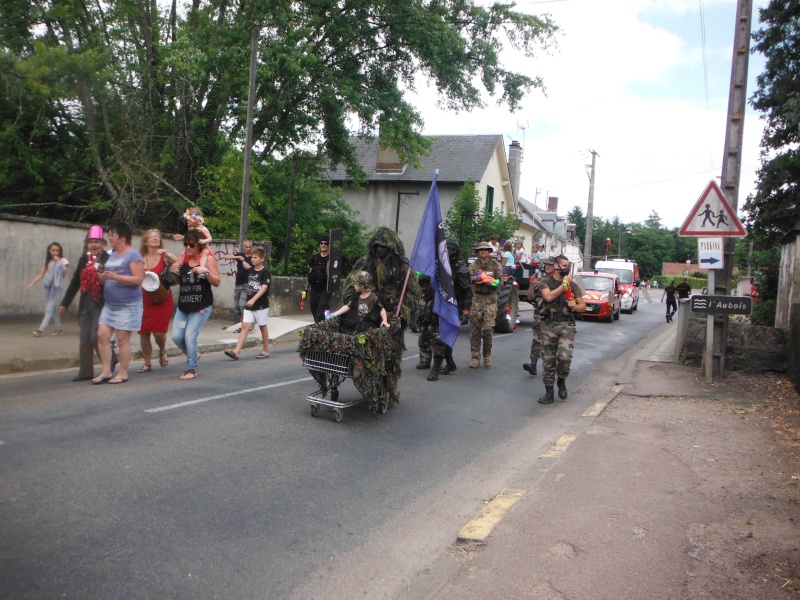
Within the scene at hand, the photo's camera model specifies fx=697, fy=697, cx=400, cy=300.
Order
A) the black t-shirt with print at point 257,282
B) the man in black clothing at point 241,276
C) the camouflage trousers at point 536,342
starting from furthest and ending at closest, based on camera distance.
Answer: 1. the man in black clothing at point 241,276
2. the black t-shirt with print at point 257,282
3. the camouflage trousers at point 536,342

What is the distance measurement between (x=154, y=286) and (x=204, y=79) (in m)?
11.8

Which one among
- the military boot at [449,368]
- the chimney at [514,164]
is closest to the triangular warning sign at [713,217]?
the military boot at [449,368]

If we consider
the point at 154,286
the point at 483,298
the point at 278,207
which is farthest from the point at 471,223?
the point at 154,286

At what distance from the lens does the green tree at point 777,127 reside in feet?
65.4

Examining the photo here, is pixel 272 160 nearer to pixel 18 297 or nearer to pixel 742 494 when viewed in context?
pixel 18 297

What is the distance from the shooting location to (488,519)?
474 cm

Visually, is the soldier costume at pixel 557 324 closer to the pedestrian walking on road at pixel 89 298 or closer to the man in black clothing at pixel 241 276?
the man in black clothing at pixel 241 276

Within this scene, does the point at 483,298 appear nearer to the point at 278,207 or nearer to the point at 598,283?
the point at 278,207

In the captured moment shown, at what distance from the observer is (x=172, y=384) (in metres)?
8.45

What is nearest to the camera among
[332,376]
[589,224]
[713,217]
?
[332,376]

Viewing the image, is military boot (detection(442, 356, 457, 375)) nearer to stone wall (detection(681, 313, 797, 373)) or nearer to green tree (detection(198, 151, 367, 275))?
stone wall (detection(681, 313, 797, 373))

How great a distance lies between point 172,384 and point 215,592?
17.4ft

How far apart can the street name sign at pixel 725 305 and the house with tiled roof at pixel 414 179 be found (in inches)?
1036

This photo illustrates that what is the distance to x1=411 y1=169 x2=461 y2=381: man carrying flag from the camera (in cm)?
845
